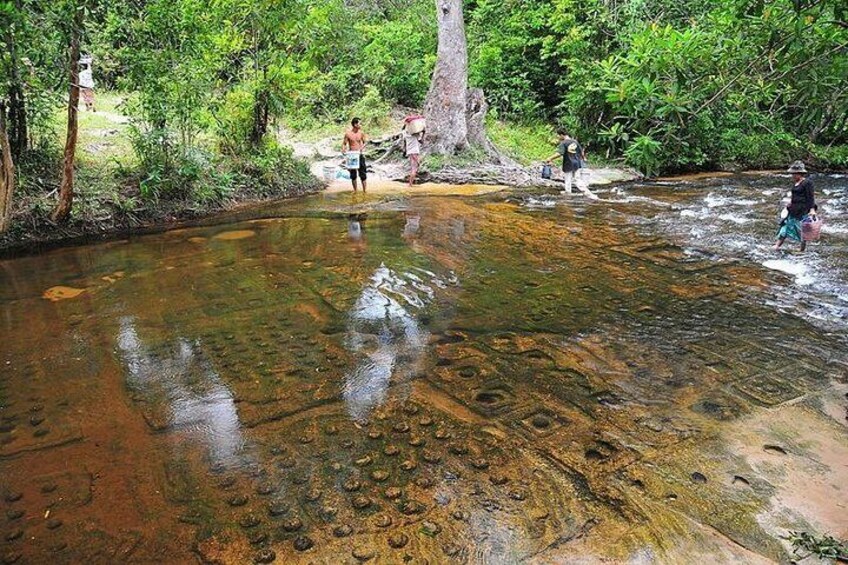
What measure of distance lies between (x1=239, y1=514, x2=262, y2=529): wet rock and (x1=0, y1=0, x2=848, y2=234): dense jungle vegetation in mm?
3690

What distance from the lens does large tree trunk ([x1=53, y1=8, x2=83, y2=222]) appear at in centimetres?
837

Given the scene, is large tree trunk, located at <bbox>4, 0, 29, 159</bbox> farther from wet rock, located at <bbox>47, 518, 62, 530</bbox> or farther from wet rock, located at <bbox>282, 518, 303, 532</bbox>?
wet rock, located at <bbox>282, 518, 303, 532</bbox>

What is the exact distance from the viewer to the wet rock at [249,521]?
3357 millimetres

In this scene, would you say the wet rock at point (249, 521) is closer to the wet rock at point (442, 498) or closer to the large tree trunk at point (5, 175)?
the wet rock at point (442, 498)

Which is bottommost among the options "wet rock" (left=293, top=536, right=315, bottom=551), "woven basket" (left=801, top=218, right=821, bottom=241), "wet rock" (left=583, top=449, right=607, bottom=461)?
"wet rock" (left=293, top=536, right=315, bottom=551)

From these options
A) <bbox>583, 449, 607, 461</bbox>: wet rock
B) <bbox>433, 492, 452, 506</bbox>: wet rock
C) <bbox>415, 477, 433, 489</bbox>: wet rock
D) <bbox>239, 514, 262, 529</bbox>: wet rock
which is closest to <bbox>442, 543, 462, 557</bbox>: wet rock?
<bbox>433, 492, 452, 506</bbox>: wet rock

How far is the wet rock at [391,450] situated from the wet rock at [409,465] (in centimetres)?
12

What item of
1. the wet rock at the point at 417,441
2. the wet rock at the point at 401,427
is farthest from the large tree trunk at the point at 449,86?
the wet rock at the point at 417,441

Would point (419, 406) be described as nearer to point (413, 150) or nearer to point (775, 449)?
point (775, 449)

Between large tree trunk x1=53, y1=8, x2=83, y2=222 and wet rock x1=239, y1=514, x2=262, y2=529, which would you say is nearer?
wet rock x1=239, y1=514, x2=262, y2=529

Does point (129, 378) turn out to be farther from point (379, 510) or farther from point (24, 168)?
point (24, 168)

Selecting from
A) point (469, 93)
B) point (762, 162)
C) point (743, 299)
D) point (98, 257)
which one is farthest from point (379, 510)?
point (762, 162)

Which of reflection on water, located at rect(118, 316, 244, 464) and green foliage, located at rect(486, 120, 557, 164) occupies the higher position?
green foliage, located at rect(486, 120, 557, 164)

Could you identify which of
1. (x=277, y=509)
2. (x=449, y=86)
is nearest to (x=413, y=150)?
(x=449, y=86)
